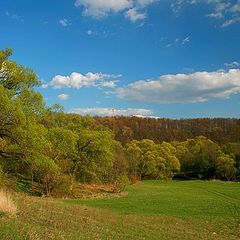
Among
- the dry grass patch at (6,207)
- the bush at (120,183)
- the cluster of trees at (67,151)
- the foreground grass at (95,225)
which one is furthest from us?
the bush at (120,183)

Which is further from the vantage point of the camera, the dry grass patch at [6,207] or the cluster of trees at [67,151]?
the cluster of trees at [67,151]

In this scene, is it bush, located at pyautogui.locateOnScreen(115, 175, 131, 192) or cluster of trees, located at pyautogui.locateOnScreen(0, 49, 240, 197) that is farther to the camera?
bush, located at pyautogui.locateOnScreen(115, 175, 131, 192)

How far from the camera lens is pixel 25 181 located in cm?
6506

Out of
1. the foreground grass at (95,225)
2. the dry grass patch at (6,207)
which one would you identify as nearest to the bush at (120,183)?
the foreground grass at (95,225)

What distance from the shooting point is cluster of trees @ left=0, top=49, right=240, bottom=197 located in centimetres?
3306

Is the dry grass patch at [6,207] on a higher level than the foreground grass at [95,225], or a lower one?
higher

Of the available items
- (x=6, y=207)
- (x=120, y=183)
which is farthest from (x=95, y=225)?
(x=120, y=183)

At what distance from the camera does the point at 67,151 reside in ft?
201

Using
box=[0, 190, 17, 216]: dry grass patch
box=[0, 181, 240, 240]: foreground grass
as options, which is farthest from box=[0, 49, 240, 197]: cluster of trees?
box=[0, 190, 17, 216]: dry grass patch

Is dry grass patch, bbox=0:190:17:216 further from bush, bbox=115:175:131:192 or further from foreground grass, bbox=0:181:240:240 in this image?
bush, bbox=115:175:131:192

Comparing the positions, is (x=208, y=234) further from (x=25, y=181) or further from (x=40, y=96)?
(x=25, y=181)

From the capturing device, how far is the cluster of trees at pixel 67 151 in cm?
3306

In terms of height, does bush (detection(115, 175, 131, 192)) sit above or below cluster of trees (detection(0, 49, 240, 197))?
below

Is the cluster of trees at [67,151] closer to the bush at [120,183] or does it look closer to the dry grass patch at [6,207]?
the bush at [120,183]
